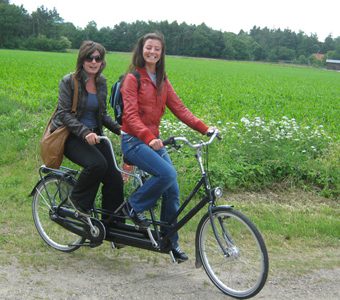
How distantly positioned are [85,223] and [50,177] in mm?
680

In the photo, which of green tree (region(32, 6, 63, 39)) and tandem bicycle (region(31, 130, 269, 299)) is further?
green tree (region(32, 6, 63, 39))

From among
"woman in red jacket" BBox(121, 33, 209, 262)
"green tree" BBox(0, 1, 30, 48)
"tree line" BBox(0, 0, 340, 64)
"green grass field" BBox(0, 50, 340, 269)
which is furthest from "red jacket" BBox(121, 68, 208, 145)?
"green tree" BBox(0, 1, 30, 48)

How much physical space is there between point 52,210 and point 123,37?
336 feet

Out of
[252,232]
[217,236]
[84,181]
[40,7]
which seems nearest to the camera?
[252,232]

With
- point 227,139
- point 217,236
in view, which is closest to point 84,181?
point 217,236

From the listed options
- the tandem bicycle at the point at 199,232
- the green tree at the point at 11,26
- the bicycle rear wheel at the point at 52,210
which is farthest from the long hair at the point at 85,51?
the green tree at the point at 11,26

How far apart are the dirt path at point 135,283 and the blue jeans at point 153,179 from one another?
35cm

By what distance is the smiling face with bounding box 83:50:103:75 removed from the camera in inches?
177

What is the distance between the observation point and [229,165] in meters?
7.20

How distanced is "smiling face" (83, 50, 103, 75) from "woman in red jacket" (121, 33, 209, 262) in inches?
16.6

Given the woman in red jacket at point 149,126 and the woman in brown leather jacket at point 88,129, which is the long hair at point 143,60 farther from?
the woman in brown leather jacket at point 88,129

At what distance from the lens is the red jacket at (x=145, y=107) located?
13.2ft

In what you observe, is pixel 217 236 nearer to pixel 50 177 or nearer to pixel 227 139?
pixel 50 177

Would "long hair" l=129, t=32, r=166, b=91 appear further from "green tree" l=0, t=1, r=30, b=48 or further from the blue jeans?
"green tree" l=0, t=1, r=30, b=48
